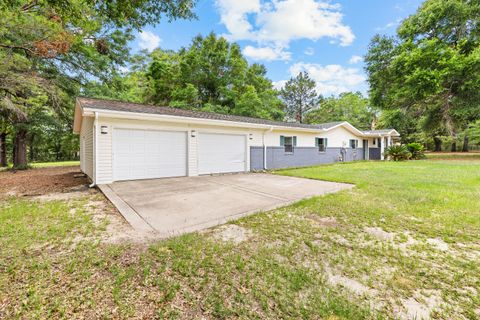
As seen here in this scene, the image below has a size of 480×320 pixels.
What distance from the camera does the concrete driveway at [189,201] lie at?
360 centimetres

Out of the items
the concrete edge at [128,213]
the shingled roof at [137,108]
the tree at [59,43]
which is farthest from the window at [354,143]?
the concrete edge at [128,213]

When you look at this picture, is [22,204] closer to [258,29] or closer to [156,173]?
[156,173]

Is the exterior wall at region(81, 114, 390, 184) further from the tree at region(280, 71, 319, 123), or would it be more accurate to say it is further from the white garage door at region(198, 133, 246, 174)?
the tree at region(280, 71, 319, 123)

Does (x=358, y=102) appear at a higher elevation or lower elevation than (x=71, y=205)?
higher

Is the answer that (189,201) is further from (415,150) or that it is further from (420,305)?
(415,150)

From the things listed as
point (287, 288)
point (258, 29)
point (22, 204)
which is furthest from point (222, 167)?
point (258, 29)

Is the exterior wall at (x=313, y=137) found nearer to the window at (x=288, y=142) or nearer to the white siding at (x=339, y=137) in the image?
the white siding at (x=339, y=137)

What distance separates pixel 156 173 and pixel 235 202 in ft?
14.5

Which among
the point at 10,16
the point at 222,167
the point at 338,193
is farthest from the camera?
the point at 222,167

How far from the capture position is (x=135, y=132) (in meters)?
7.60

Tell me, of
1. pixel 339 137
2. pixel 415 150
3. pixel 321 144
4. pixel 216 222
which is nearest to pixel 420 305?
pixel 216 222

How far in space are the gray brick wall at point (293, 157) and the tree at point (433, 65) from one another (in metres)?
7.07

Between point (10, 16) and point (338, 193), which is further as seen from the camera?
point (10, 16)

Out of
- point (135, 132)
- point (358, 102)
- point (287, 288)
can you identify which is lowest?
point (287, 288)
